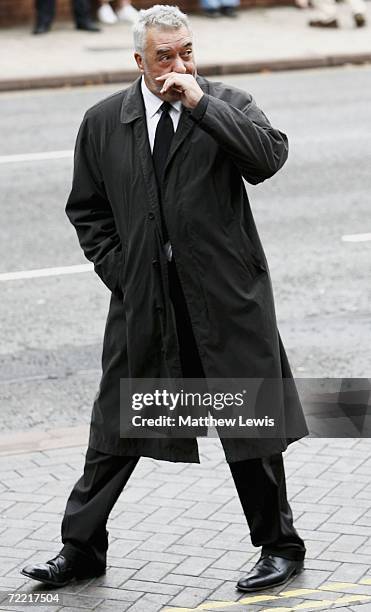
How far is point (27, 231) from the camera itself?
36.0 ft

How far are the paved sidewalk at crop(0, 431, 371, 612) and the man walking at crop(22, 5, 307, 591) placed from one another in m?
0.14

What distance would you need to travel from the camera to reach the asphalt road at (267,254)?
320 inches

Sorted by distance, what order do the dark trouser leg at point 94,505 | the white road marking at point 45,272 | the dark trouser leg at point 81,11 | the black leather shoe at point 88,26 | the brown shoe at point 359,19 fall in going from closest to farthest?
the dark trouser leg at point 94,505 < the white road marking at point 45,272 < the dark trouser leg at point 81,11 < the black leather shoe at point 88,26 < the brown shoe at point 359,19

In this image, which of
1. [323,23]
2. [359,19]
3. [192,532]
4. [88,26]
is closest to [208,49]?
[88,26]

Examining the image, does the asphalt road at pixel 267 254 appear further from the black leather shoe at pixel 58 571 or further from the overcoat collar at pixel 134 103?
the overcoat collar at pixel 134 103

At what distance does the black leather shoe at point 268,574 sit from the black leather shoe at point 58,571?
595 mm

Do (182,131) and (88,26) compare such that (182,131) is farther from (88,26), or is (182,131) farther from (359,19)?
(359,19)

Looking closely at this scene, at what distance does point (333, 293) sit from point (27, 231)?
2.76 m

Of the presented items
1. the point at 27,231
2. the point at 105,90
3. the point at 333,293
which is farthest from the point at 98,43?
the point at 333,293

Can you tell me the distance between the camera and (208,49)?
1966cm

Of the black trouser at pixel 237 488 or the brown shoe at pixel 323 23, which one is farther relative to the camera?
the brown shoe at pixel 323 23

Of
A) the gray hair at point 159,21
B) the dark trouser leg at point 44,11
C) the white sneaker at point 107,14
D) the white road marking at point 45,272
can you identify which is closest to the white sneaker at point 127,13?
the white sneaker at point 107,14

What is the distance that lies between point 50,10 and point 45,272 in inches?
450

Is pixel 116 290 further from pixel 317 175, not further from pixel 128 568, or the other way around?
pixel 317 175
